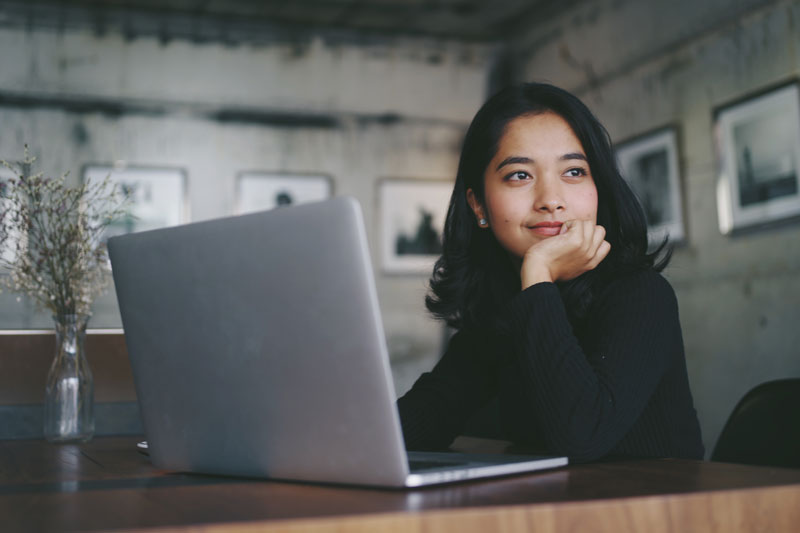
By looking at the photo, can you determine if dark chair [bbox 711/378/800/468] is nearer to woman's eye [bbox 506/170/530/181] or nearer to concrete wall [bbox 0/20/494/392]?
woman's eye [bbox 506/170/530/181]

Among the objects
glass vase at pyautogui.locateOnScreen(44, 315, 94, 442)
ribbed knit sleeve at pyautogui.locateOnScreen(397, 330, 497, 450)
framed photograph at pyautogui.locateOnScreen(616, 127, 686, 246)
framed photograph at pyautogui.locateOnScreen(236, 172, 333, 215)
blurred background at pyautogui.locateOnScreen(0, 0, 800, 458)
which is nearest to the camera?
ribbed knit sleeve at pyautogui.locateOnScreen(397, 330, 497, 450)

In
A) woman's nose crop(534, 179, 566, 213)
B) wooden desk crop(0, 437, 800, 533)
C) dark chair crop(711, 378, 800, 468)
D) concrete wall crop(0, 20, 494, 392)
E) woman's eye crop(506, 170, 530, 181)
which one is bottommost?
dark chair crop(711, 378, 800, 468)

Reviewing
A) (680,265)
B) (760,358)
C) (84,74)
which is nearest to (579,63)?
(680,265)

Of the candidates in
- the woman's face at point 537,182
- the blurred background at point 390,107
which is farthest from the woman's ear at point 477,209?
the blurred background at point 390,107

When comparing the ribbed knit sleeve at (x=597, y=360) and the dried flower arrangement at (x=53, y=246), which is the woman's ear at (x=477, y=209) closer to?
the ribbed knit sleeve at (x=597, y=360)

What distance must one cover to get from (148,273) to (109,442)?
919 mm

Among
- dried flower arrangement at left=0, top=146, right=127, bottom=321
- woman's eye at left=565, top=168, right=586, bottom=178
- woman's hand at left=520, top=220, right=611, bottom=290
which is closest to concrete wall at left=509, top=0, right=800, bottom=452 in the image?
woman's eye at left=565, top=168, right=586, bottom=178

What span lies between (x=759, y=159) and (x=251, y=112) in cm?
359

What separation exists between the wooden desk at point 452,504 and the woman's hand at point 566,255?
391mm

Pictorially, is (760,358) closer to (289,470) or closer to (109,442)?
(109,442)

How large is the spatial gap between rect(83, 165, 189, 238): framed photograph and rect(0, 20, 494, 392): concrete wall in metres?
0.07

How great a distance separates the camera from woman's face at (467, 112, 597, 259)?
1.50 m

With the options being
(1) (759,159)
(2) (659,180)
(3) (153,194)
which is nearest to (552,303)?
(1) (759,159)

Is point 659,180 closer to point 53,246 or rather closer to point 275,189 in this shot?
point 275,189
